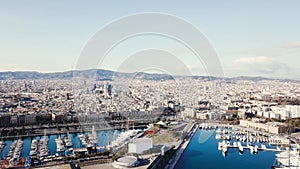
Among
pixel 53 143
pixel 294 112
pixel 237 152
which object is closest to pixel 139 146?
pixel 237 152

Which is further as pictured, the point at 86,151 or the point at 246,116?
the point at 246,116

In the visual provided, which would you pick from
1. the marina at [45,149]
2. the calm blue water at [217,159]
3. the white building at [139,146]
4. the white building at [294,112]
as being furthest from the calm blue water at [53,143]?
the white building at [294,112]

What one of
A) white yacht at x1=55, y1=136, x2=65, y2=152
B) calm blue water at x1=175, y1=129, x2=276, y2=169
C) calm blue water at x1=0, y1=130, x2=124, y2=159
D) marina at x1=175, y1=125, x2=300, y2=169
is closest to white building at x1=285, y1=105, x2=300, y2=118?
marina at x1=175, y1=125, x2=300, y2=169

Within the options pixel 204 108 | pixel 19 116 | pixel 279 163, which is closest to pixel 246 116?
pixel 204 108

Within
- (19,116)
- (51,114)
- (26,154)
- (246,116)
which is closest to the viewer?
(26,154)

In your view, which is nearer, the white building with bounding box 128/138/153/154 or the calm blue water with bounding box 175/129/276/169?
the white building with bounding box 128/138/153/154

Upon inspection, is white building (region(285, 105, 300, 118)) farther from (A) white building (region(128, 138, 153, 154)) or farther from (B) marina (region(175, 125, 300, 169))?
(A) white building (region(128, 138, 153, 154))

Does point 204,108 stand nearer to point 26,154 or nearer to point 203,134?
point 203,134

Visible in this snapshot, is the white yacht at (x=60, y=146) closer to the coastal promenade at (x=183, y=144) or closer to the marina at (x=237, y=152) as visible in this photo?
the coastal promenade at (x=183, y=144)
